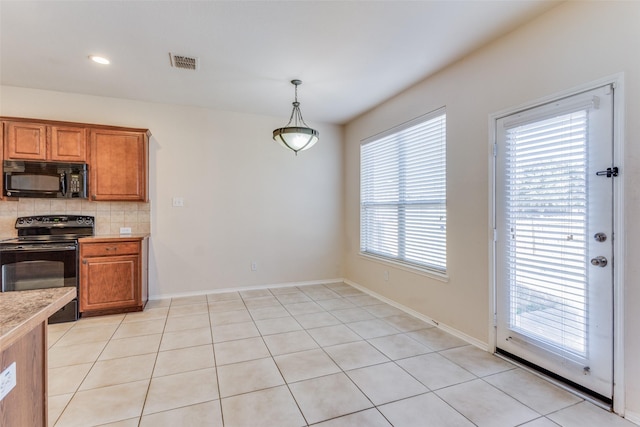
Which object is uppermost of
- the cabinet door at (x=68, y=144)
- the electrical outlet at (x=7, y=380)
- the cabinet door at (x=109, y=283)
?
the cabinet door at (x=68, y=144)

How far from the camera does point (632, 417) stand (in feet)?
5.99

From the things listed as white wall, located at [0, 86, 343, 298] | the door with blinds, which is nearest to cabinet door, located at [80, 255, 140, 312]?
white wall, located at [0, 86, 343, 298]

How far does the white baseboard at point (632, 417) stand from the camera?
71.2 inches

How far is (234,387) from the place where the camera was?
2176 mm

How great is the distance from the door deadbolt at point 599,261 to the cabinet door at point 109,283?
431 centimetres

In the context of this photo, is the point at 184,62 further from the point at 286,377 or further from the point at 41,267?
the point at 286,377

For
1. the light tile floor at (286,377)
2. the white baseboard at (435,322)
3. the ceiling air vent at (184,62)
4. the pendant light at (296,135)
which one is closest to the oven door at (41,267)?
the light tile floor at (286,377)

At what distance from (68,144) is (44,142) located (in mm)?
220

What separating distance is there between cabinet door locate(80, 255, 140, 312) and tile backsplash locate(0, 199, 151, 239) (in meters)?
0.62

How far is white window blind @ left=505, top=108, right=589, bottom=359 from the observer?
209 centimetres

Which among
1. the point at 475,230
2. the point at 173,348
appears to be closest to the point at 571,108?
the point at 475,230

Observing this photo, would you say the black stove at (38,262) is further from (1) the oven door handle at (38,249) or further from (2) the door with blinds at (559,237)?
(2) the door with blinds at (559,237)

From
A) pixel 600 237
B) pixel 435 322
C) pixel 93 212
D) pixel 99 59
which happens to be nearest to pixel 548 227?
pixel 600 237

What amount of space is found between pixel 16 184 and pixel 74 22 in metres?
2.13
